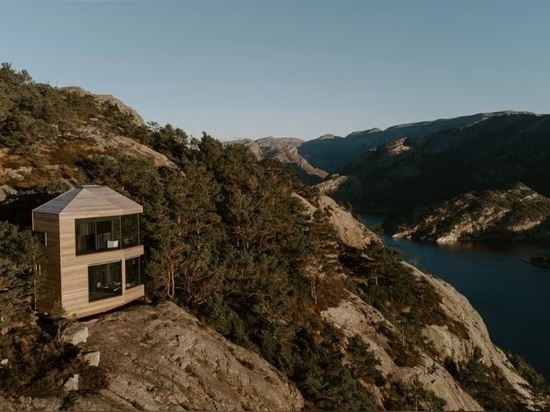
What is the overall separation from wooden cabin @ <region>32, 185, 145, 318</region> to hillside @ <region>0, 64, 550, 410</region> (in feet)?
2.70

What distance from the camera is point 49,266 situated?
2106 cm

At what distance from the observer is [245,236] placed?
4188 centimetres

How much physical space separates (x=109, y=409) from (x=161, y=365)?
12.8 ft

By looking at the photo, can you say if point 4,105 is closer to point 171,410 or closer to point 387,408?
point 171,410

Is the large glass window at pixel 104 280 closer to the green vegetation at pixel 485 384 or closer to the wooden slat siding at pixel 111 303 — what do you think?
the wooden slat siding at pixel 111 303

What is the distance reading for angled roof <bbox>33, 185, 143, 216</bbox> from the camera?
70.6 feet

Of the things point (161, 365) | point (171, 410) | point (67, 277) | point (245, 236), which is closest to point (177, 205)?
point (245, 236)

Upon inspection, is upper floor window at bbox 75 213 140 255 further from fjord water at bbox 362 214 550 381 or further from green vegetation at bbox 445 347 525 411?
fjord water at bbox 362 214 550 381

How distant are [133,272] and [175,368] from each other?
751 centimetres

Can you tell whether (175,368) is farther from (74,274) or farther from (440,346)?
(440,346)

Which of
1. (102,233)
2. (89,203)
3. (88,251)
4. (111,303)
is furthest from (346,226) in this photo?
(88,251)

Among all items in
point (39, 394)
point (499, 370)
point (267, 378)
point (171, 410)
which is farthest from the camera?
point (499, 370)

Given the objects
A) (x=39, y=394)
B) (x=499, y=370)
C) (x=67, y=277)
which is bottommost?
(x=499, y=370)

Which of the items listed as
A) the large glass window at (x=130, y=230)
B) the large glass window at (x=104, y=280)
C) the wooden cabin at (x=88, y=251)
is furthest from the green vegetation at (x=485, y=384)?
the large glass window at (x=104, y=280)
